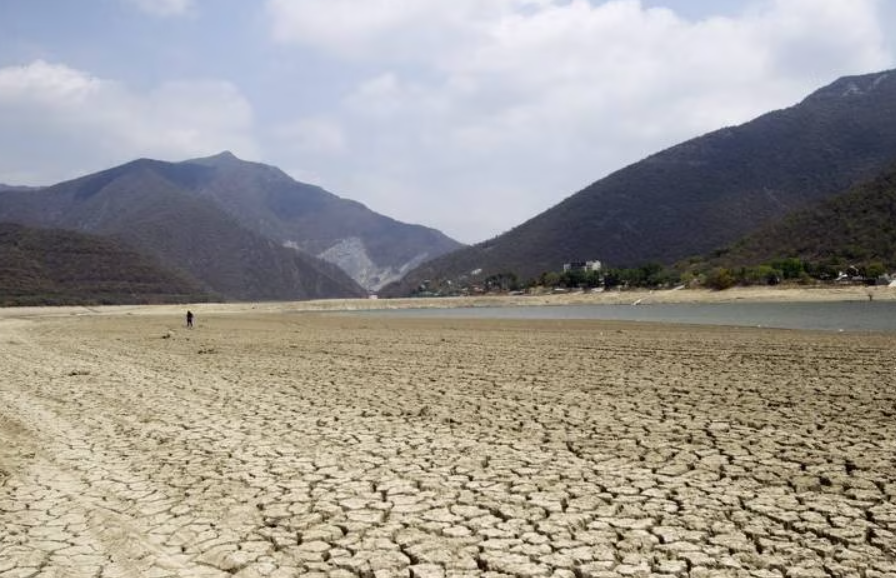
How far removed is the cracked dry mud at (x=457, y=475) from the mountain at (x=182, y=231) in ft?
426

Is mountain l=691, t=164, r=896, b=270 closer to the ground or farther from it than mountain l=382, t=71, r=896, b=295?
closer to the ground

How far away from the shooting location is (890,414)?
7.54 meters

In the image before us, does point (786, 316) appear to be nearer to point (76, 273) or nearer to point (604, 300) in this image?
point (604, 300)

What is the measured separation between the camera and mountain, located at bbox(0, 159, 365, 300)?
14375 cm

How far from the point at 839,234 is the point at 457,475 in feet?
231

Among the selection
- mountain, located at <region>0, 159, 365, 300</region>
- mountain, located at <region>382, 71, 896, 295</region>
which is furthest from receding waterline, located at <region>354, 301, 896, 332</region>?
mountain, located at <region>0, 159, 365, 300</region>

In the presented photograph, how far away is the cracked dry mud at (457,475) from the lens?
12.8 ft

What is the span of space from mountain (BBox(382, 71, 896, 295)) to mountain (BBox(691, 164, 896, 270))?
15.7 metres

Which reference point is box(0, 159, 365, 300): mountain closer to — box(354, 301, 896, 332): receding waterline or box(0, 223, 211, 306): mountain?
box(0, 223, 211, 306): mountain

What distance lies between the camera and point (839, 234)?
210ft

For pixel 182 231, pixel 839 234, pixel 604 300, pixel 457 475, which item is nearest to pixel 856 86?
pixel 839 234

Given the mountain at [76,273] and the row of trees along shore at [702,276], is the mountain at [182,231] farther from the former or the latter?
the row of trees along shore at [702,276]

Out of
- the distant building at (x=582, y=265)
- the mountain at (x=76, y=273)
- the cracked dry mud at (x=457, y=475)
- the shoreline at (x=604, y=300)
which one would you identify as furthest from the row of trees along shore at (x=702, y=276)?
the cracked dry mud at (x=457, y=475)

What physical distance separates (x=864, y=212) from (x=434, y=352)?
62502 mm
